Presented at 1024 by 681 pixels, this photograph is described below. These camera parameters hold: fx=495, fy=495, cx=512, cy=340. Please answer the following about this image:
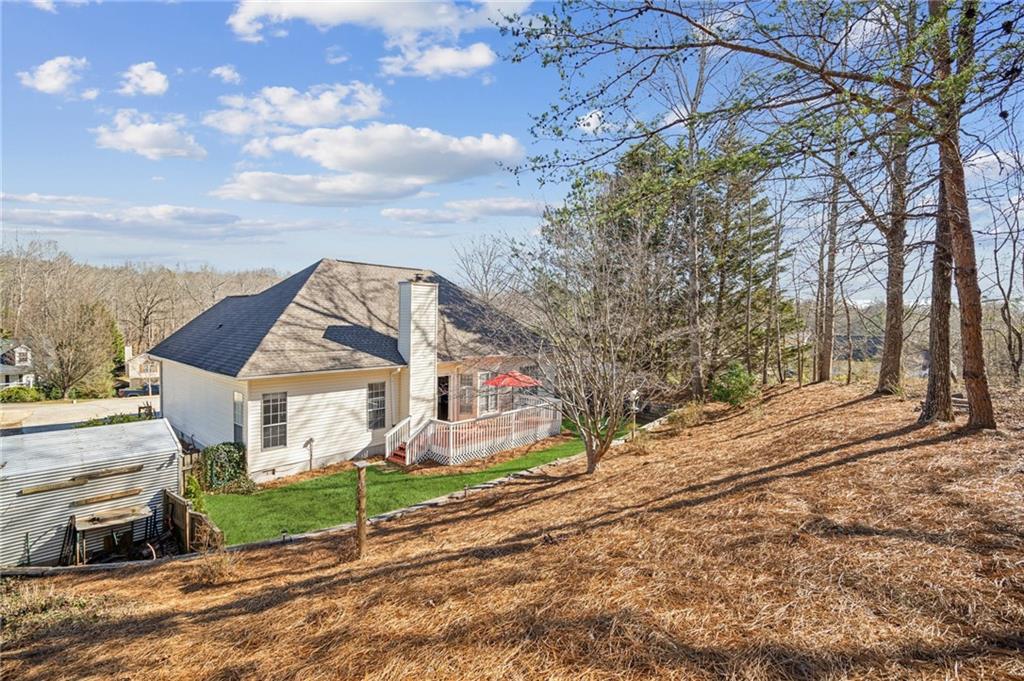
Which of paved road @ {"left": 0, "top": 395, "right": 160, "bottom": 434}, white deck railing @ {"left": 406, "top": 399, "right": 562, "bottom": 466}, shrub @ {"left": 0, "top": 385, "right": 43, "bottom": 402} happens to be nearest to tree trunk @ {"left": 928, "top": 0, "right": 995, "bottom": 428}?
white deck railing @ {"left": 406, "top": 399, "right": 562, "bottom": 466}

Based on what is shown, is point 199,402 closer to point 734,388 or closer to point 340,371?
point 340,371

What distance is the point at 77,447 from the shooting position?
28.5 ft

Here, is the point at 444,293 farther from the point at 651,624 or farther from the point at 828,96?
the point at 651,624

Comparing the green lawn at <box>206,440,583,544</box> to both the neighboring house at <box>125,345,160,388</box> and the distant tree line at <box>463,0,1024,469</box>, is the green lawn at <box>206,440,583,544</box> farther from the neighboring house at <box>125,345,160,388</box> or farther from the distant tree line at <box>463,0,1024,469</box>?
the neighboring house at <box>125,345,160,388</box>

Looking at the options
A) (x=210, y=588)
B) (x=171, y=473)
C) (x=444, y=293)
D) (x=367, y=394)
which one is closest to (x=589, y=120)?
(x=210, y=588)

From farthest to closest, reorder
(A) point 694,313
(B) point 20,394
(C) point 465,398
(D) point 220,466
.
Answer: (B) point 20,394 < (C) point 465,398 < (A) point 694,313 < (D) point 220,466

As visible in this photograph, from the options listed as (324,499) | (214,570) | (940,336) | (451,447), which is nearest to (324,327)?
(451,447)

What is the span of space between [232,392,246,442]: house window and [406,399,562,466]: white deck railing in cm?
399

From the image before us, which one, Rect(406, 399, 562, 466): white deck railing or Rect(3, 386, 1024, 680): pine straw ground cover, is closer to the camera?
Rect(3, 386, 1024, 680): pine straw ground cover

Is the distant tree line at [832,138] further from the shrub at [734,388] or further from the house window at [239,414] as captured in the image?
the house window at [239,414]

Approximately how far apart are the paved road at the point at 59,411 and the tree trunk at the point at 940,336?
24.9 meters

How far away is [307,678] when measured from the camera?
3322 millimetres

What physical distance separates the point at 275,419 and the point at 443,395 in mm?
4845

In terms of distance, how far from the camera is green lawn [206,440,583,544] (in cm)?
924
